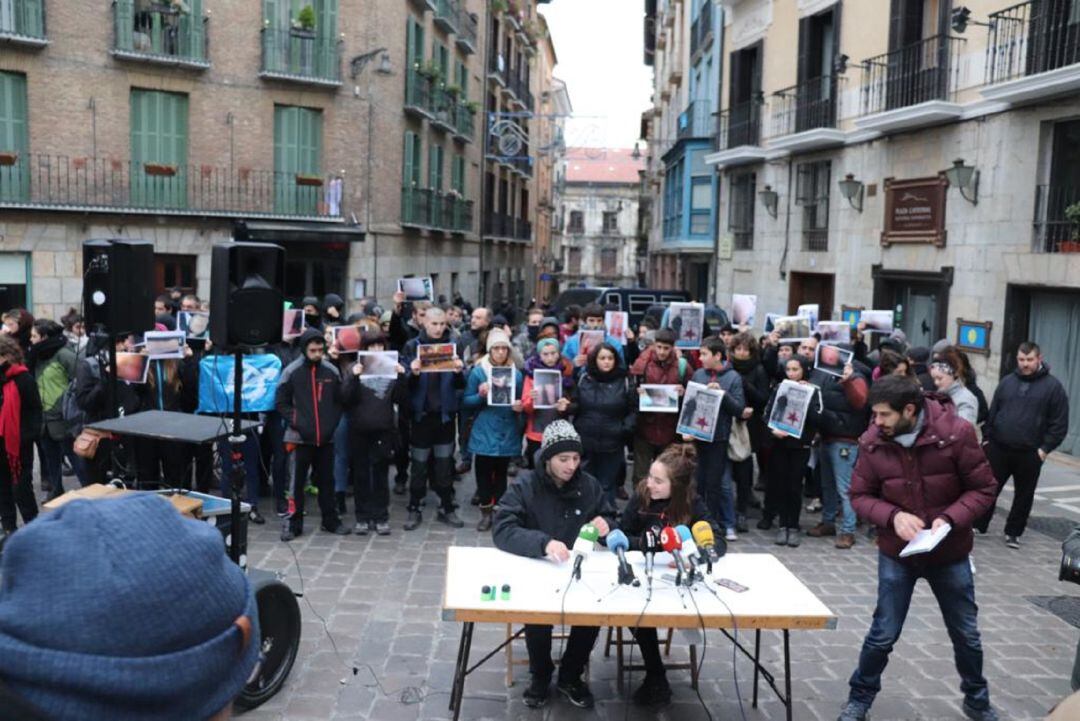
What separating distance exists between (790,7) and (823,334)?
48.4 feet

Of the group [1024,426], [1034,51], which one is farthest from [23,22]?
[1024,426]

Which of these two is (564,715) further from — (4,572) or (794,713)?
(4,572)

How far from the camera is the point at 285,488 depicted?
370 inches

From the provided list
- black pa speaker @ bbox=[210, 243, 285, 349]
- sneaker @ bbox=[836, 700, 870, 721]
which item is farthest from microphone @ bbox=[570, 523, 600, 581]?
black pa speaker @ bbox=[210, 243, 285, 349]

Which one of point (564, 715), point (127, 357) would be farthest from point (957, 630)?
point (127, 357)

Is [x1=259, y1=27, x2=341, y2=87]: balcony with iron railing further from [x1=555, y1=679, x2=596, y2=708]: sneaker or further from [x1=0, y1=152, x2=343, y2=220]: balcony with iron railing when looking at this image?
[x1=555, y1=679, x2=596, y2=708]: sneaker

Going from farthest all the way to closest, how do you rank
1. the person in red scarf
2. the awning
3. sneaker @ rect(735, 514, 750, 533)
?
the awning < sneaker @ rect(735, 514, 750, 533) < the person in red scarf

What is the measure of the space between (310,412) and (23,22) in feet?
48.3

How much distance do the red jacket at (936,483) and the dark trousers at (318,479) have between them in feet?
17.3

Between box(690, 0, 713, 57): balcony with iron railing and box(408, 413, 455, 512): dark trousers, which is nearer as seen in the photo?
box(408, 413, 455, 512): dark trousers

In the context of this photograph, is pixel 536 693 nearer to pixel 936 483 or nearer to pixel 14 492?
pixel 936 483

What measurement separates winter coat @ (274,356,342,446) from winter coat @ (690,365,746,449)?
353 centimetres

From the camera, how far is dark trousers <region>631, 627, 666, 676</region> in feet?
17.7

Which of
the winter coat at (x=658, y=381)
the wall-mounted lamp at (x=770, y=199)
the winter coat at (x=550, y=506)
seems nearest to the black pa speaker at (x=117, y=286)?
the winter coat at (x=550, y=506)
